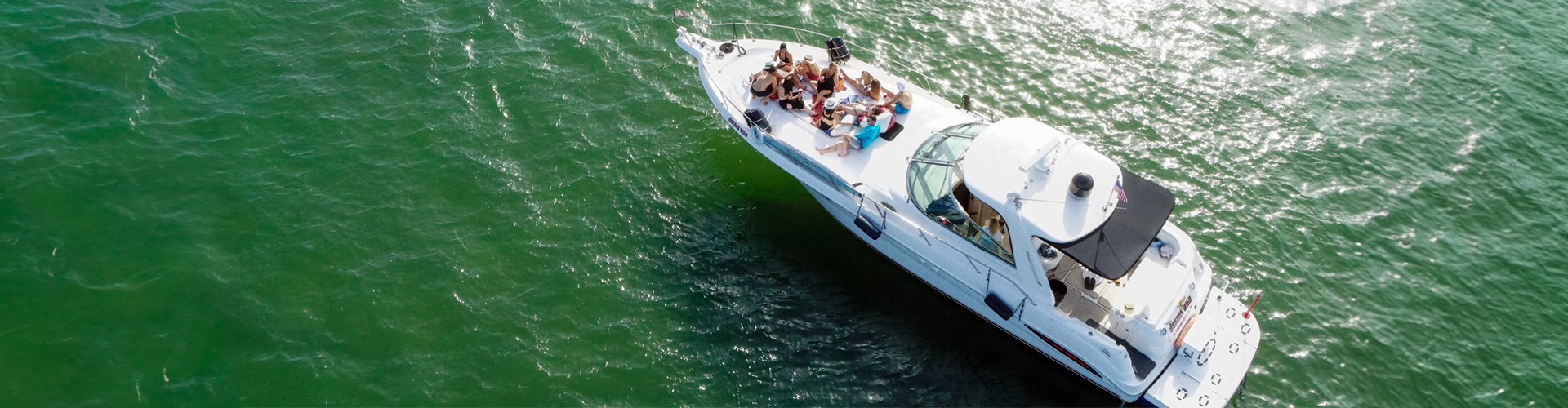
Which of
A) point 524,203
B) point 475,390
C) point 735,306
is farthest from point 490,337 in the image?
point 735,306

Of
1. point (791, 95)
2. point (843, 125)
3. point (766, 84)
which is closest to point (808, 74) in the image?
point (791, 95)

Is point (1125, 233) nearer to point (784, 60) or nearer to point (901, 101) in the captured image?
point (901, 101)

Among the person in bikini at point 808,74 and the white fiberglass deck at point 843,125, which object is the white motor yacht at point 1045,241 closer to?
the white fiberglass deck at point 843,125

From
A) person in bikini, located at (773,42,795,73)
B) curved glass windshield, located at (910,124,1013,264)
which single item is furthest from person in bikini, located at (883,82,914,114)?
person in bikini, located at (773,42,795,73)

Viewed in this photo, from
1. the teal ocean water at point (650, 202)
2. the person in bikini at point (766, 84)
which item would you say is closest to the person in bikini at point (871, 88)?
the person in bikini at point (766, 84)

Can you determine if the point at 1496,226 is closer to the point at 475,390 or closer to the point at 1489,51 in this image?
the point at 1489,51
